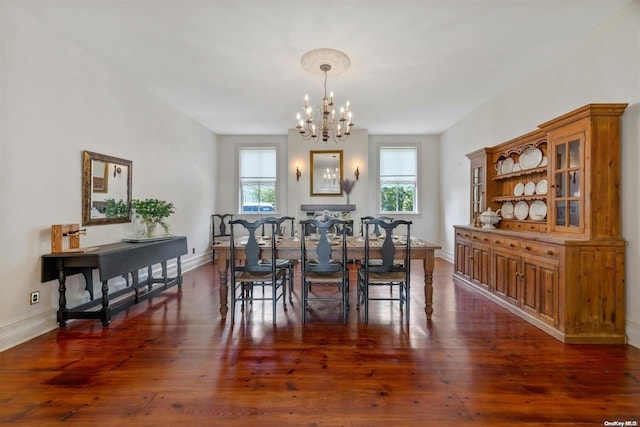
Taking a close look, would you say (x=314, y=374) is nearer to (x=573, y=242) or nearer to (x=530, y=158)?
(x=573, y=242)

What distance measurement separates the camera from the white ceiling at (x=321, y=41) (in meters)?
2.50

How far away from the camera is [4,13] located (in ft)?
7.89

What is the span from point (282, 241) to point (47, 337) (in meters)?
2.31

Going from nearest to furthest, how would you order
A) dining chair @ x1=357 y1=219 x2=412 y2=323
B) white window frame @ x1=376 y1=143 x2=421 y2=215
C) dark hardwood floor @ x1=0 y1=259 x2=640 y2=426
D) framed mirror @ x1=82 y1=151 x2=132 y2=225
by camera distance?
1. dark hardwood floor @ x1=0 y1=259 x2=640 y2=426
2. dining chair @ x1=357 y1=219 x2=412 y2=323
3. framed mirror @ x1=82 y1=151 x2=132 y2=225
4. white window frame @ x1=376 y1=143 x2=421 y2=215

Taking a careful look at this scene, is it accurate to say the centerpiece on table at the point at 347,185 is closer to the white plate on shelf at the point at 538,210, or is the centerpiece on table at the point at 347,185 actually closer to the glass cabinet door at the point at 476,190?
the glass cabinet door at the point at 476,190

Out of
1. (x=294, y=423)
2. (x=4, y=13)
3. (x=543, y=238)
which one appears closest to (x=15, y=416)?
(x=294, y=423)

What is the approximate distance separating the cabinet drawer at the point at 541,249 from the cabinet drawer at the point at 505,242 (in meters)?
0.12

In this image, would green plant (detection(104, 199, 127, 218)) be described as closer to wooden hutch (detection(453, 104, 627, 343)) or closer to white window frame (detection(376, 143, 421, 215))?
wooden hutch (detection(453, 104, 627, 343))

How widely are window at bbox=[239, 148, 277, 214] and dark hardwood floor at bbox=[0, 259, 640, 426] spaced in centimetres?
403

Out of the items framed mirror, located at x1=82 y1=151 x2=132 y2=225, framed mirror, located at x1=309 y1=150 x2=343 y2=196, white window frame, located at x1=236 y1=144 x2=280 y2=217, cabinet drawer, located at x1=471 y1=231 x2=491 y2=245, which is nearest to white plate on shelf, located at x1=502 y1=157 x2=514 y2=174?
cabinet drawer, located at x1=471 y1=231 x2=491 y2=245

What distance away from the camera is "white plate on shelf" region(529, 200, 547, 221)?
133 inches

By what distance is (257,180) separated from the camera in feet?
22.7

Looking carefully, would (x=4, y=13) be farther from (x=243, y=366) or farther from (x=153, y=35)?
(x=243, y=366)

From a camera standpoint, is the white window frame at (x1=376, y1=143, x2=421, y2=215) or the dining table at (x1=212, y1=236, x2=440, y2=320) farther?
the white window frame at (x1=376, y1=143, x2=421, y2=215)
